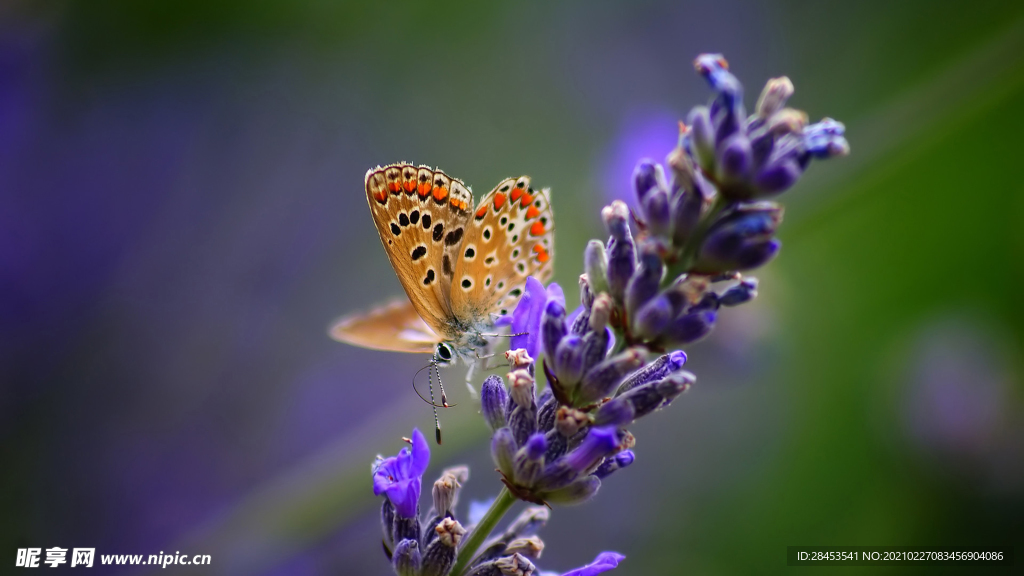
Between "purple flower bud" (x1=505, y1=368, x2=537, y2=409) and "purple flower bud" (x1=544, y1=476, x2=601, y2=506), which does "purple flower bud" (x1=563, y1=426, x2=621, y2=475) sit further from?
"purple flower bud" (x1=505, y1=368, x2=537, y2=409)

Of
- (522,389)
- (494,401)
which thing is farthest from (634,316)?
(494,401)

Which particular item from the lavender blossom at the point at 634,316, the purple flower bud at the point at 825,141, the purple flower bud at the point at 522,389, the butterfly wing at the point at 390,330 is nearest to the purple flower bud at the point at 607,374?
the lavender blossom at the point at 634,316

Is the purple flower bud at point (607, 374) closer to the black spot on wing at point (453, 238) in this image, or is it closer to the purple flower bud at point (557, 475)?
the purple flower bud at point (557, 475)

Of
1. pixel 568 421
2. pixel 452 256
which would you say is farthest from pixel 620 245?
pixel 452 256

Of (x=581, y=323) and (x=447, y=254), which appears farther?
(x=447, y=254)

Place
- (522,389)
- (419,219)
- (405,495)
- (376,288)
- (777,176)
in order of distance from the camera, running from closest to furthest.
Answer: (777,176)
(522,389)
(405,495)
(419,219)
(376,288)

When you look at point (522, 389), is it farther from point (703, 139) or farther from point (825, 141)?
point (825, 141)

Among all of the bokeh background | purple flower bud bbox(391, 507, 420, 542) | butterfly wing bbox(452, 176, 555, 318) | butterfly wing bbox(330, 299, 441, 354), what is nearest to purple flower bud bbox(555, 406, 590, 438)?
purple flower bud bbox(391, 507, 420, 542)
